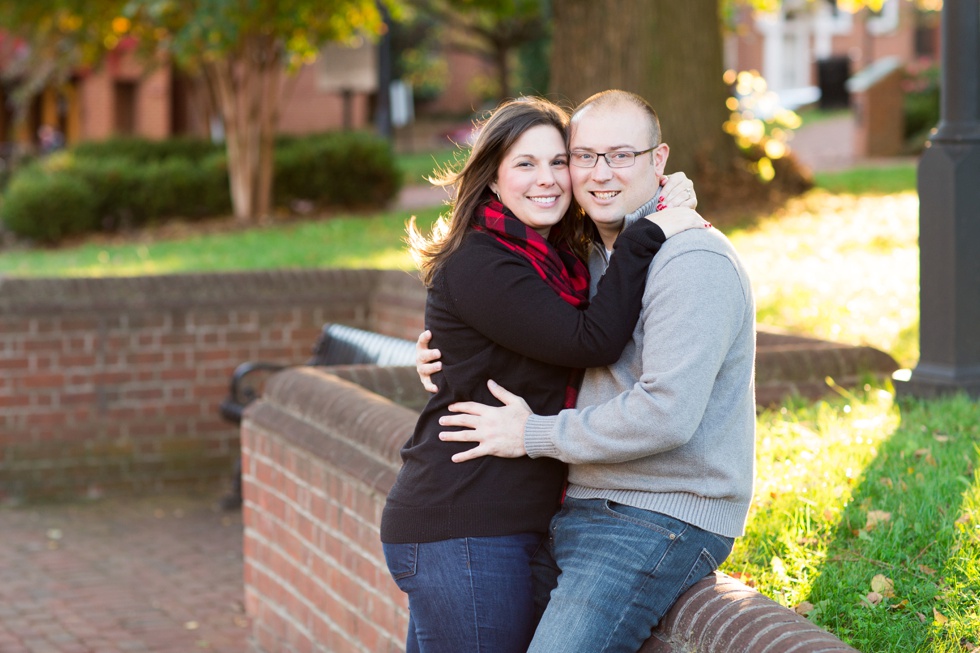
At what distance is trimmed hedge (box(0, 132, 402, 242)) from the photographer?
15.8 metres

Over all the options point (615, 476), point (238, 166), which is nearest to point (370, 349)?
point (615, 476)

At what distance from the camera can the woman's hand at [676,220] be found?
2.64 meters

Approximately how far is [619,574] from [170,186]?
48.6ft

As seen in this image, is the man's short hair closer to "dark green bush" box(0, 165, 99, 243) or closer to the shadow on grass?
the shadow on grass

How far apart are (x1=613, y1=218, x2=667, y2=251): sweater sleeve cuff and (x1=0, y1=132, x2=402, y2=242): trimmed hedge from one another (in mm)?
14324

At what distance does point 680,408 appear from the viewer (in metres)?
2.50

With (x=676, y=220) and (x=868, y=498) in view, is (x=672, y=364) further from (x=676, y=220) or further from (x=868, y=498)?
(x=868, y=498)

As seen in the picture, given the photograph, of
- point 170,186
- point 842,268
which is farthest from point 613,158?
point 170,186

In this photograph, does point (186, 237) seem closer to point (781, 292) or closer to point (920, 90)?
point (781, 292)

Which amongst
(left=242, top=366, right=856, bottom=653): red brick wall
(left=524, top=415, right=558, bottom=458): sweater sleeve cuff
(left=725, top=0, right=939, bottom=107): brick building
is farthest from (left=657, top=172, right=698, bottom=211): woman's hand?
(left=725, top=0, right=939, bottom=107): brick building

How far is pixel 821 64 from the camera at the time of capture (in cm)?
3938

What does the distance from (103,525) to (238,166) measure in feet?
29.9

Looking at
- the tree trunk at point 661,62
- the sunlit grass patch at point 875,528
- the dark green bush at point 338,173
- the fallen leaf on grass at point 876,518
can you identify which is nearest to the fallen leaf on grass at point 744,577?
the sunlit grass patch at point 875,528

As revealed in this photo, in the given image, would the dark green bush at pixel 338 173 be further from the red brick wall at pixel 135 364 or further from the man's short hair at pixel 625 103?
the man's short hair at pixel 625 103
